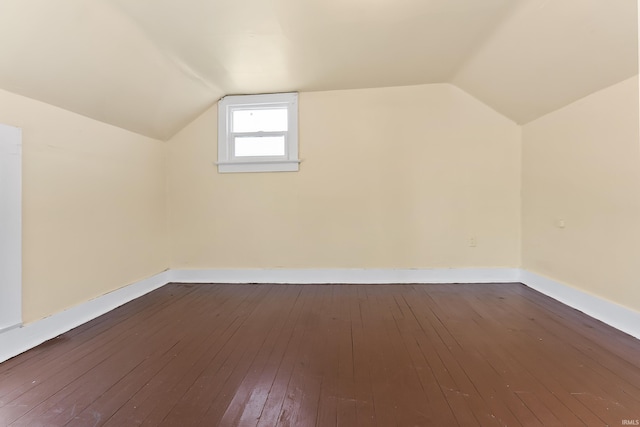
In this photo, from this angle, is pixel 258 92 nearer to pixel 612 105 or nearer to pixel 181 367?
pixel 181 367

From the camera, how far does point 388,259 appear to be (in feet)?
10.4

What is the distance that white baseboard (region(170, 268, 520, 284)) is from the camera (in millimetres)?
3129

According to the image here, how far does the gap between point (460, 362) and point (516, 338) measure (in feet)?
1.98

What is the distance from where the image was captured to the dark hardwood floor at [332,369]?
1255 millimetres

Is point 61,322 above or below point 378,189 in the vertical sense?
below

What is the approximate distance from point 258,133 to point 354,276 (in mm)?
2007

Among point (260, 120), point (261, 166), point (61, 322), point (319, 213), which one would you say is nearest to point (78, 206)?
point (61, 322)

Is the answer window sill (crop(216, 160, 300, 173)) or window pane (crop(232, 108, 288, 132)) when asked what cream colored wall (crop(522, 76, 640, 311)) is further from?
window pane (crop(232, 108, 288, 132))

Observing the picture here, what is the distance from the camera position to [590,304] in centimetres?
227

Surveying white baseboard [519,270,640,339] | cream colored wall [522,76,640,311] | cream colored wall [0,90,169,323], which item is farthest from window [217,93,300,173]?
white baseboard [519,270,640,339]

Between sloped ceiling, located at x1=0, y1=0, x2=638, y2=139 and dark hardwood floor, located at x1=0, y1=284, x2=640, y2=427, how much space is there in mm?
1807

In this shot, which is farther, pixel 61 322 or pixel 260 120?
pixel 260 120

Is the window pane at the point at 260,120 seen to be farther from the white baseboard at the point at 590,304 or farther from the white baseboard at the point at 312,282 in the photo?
the white baseboard at the point at 590,304

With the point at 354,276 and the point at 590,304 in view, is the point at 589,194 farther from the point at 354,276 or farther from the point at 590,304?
the point at 354,276
